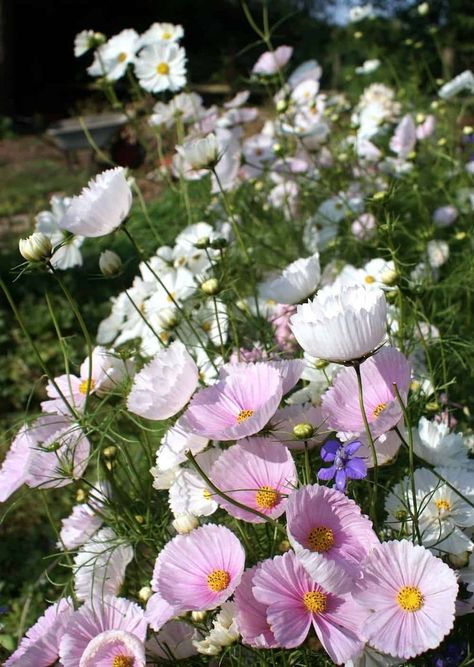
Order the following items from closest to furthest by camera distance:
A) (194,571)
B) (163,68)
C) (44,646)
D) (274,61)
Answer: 1. (194,571)
2. (44,646)
3. (163,68)
4. (274,61)

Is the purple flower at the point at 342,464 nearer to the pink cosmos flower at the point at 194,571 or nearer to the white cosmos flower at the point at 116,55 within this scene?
the pink cosmos flower at the point at 194,571

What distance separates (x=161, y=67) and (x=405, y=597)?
152 centimetres

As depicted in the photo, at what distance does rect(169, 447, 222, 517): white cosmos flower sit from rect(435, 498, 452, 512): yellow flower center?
0.81ft

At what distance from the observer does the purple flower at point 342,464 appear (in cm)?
72

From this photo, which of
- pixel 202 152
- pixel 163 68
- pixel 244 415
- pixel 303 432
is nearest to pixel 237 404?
A: pixel 244 415

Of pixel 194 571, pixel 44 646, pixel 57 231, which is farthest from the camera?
pixel 57 231

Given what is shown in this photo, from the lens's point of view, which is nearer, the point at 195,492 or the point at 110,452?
the point at 195,492

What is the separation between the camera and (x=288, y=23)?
10.6 m

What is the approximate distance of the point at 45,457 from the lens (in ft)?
3.02

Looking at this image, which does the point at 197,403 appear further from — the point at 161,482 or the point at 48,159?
the point at 48,159

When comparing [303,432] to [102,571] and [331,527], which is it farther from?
[102,571]

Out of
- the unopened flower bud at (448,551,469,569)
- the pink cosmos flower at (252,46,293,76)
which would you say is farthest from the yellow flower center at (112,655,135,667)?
the pink cosmos flower at (252,46,293,76)

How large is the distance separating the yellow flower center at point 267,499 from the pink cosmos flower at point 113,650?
185 mm

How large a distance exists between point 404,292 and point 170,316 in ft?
1.05
